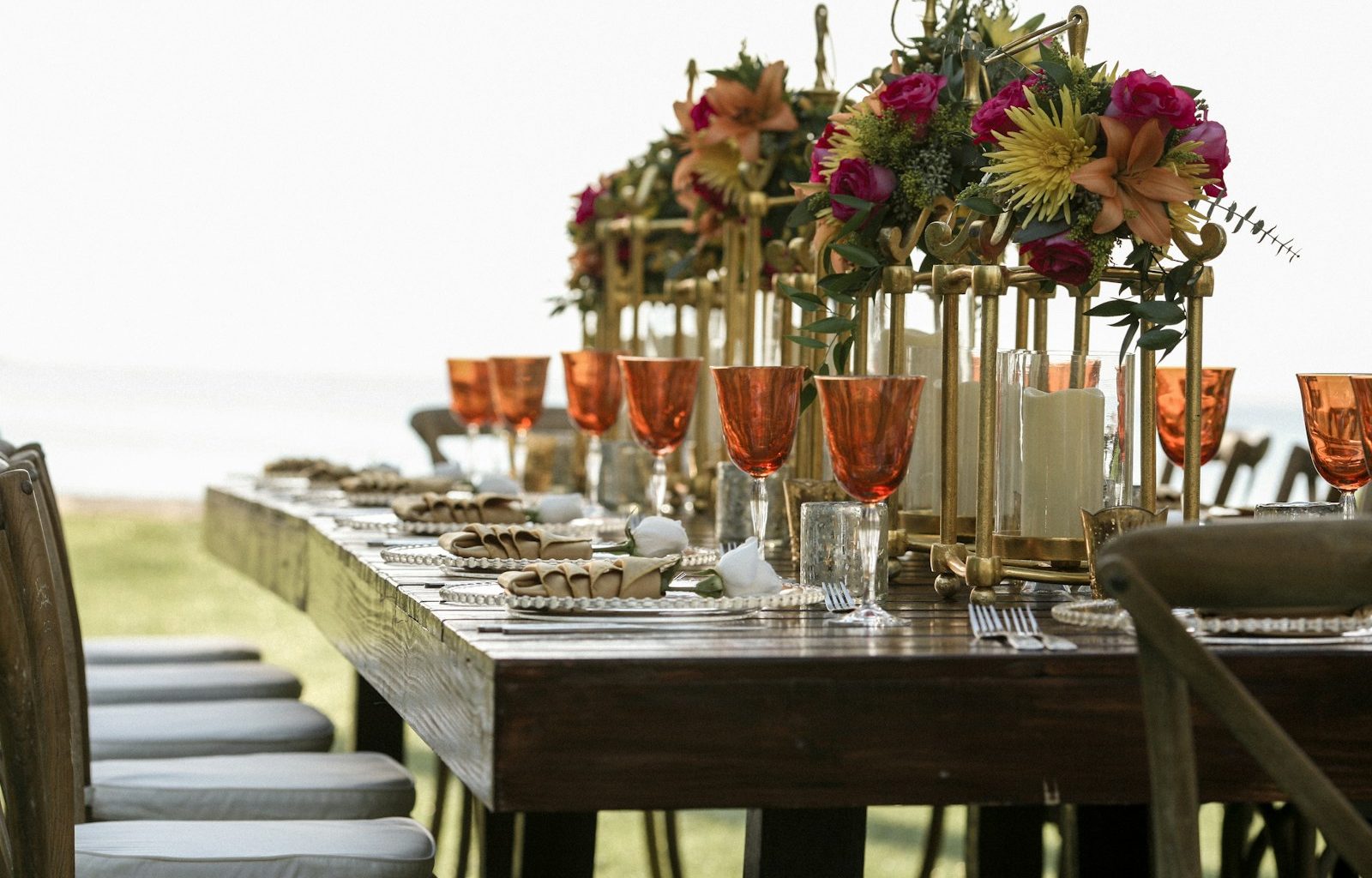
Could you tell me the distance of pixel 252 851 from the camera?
5.44 ft

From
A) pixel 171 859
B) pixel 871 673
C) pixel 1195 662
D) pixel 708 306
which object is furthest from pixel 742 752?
pixel 708 306

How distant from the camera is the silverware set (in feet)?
3.83

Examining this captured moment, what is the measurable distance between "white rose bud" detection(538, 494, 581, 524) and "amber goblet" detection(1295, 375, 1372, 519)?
898 millimetres

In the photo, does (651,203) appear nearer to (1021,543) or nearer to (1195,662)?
(1021,543)

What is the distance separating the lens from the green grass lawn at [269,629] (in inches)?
176

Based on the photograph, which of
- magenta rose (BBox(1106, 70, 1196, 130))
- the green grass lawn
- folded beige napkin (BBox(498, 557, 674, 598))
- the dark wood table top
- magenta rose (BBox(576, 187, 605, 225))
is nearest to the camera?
the dark wood table top

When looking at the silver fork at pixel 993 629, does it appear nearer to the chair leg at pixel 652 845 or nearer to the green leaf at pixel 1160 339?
the green leaf at pixel 1160 339

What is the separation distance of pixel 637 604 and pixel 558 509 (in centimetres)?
85

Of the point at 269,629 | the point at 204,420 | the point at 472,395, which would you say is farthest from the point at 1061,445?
the point at 204,420

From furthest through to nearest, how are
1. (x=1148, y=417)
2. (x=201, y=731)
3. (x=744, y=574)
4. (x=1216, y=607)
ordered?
(x=201, y=731) < (x=1148, y=417) < (x=744, y=574) < (x=1216, y=607)

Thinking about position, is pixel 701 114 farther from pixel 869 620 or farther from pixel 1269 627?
pixel 1269 627

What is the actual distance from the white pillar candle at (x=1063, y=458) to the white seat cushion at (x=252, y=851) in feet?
2.23

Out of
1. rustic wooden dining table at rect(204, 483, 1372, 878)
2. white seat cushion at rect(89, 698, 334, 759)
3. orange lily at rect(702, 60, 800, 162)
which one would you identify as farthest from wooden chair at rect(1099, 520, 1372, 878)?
white seat cushion at rect(89, 698, 334, 759)

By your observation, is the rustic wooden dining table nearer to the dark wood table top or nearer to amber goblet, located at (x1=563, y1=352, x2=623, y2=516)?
the dark wood table top
